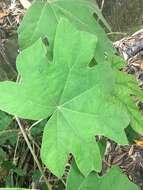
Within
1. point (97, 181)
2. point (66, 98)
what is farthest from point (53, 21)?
point (97, 181)

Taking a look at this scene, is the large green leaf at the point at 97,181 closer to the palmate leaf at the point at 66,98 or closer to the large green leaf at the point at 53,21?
the palmate leaf at the point at 66,98

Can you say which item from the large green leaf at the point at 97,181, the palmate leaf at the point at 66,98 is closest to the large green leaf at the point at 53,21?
the palmate leaf at the point at 66,98

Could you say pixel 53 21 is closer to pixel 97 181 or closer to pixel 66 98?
pixel 66 98

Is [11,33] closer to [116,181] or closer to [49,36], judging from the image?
[49,36]

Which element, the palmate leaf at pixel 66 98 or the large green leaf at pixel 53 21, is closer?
the palmate leaf at pixel 66 98

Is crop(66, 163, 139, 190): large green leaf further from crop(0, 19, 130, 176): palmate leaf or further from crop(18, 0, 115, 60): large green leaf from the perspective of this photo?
crop(18, 0, 115, 60): large green leaf

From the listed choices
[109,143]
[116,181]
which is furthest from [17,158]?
[116,181]
